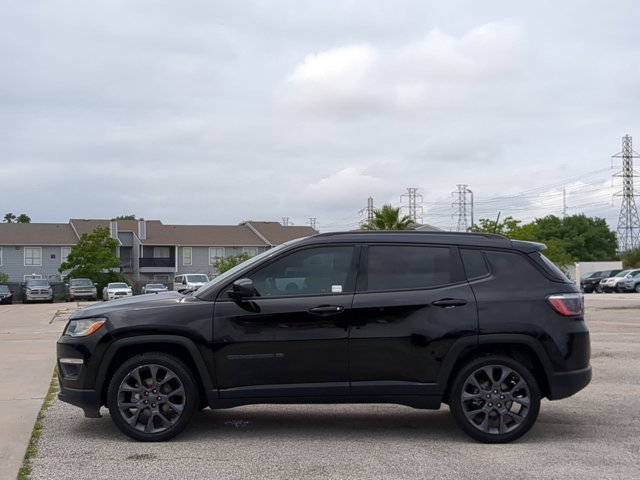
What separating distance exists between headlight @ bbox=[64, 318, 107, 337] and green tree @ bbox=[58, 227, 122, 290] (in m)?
54.6

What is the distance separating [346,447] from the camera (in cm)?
674

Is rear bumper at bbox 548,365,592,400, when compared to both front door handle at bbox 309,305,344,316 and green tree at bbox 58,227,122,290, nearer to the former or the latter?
front door handle at bbox 309,305,344,316

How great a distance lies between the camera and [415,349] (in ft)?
22.6

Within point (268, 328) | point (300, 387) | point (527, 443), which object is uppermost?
point (268, 328)

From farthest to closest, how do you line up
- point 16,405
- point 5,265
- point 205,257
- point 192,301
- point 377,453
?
point 205,257
point 5,265
point 16,405
point 192,301
point 377,453

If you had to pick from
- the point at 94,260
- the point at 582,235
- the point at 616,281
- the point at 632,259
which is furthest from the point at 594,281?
the point at 582,235

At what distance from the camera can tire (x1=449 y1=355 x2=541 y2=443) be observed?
6.84 m

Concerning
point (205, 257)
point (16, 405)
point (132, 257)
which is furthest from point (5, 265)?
point (16, 405)

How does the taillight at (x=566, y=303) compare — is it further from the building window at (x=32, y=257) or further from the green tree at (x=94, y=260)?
the building window at (x=32, y=257)

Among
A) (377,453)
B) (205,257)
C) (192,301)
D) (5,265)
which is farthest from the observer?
(205,257)

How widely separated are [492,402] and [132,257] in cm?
6934

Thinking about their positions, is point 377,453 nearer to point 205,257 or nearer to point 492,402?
point 492,402

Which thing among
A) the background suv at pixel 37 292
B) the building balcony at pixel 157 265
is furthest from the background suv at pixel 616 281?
the building balcony at pixel 157 265

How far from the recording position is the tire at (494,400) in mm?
6836
